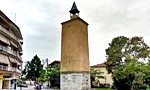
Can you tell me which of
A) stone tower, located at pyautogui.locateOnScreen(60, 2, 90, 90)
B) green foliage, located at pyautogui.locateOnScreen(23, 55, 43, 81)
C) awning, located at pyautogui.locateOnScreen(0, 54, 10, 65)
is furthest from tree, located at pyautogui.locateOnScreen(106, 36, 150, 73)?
green foliage, located at pyautogui.locateOnScreen(23, 55, 43, 81)

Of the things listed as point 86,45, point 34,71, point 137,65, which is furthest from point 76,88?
point 34,71

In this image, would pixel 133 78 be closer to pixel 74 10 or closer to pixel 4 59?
pixel 74 10

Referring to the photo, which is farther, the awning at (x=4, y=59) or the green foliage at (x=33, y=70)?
the green foliage at (x=33, y=70)

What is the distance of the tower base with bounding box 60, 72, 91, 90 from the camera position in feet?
123

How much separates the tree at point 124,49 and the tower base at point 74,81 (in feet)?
49.1

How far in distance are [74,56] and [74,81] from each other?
385 cm

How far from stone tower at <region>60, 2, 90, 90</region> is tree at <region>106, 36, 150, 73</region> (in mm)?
13438

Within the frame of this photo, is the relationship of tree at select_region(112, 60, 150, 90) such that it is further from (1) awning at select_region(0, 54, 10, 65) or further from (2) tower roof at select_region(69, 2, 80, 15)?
(1) awning at select_region(0, 54, 10, 65)

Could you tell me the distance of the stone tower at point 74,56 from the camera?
37.7 meters

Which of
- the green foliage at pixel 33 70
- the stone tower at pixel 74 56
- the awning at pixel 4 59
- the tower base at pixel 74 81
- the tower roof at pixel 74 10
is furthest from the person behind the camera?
the green foliage at pixel 33 70

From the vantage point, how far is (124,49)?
2071 inches

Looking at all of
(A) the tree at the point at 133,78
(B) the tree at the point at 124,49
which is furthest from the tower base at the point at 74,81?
(B) the tree at the point at 124,49

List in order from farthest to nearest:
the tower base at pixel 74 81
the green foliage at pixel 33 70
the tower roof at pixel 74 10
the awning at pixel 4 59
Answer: the green foliage at pixel 33 70 → the tower roof at pixel 74 10 → the tower base at pixel 74 81 → the awning at pixel 4 59

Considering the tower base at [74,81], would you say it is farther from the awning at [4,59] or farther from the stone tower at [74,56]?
the awning at [4,59]
